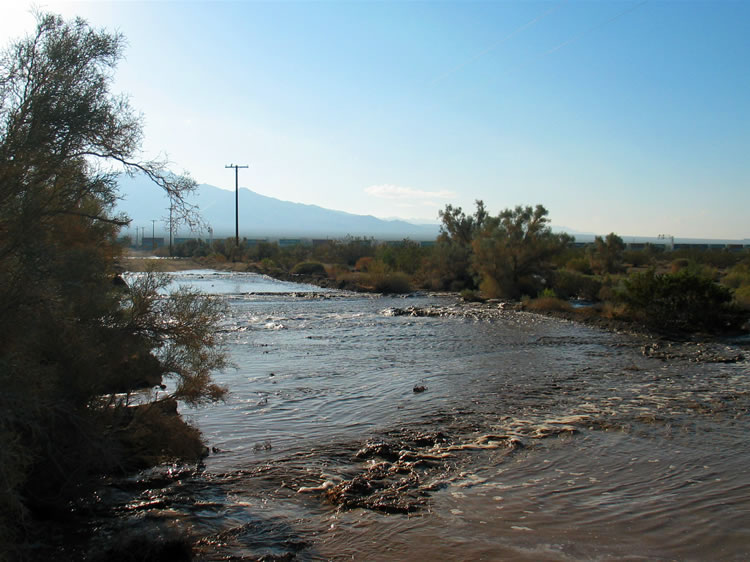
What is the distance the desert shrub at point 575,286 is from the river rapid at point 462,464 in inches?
614

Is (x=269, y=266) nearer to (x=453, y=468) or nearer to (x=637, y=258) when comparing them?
(x=637, y=258)

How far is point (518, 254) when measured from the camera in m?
33.9

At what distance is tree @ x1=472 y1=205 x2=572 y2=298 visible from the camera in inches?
1319

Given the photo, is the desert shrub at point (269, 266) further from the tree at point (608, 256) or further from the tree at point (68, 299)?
the tree at point (68, 299)

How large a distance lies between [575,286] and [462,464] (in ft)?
88.0

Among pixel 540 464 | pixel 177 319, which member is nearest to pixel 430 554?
pixel 540 464

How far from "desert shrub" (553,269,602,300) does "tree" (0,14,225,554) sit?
27176mm

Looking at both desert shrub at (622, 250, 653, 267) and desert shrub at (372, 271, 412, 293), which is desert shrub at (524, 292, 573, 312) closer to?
desert shrub at (372, 271, 412, 293)

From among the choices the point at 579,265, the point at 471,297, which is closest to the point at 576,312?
the point at 471,297

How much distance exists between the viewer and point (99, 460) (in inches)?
251

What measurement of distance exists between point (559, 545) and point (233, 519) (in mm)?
3358

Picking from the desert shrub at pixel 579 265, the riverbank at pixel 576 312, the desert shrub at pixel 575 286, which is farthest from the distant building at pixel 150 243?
the desert shrub at pixel 579 265

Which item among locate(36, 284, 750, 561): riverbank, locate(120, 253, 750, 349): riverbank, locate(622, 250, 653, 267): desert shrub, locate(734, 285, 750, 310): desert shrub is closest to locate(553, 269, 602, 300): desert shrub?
locate(120, 253, 750, 349): riverbank

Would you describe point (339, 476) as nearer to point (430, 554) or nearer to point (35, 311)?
point (430, 554)
